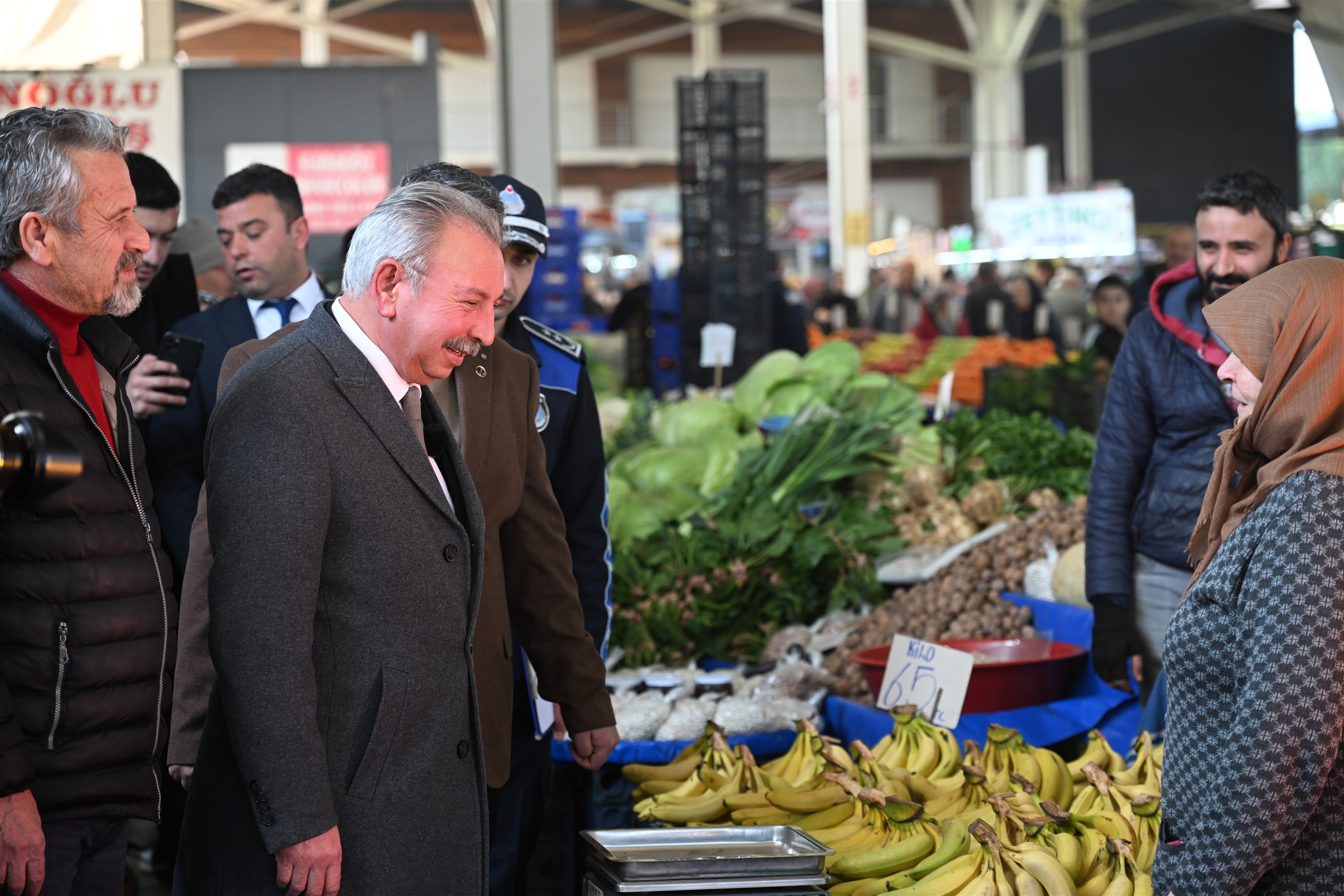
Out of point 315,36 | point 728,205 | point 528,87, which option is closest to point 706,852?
point 728,205

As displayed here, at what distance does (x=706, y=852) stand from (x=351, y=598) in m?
0.79

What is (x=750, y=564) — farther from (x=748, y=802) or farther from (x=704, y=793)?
(x=748, y=802)

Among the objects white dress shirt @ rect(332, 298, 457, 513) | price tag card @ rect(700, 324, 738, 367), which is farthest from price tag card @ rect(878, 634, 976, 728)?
price tag card @ rect(700, 324, 738, 367)

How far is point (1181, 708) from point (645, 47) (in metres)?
26.4

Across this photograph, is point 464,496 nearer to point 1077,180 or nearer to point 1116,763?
point 1116,763

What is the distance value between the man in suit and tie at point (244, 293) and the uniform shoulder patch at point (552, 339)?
20.0 inches

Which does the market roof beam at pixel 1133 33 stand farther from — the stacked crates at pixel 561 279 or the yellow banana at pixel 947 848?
the yellow banana at pixel 947 848

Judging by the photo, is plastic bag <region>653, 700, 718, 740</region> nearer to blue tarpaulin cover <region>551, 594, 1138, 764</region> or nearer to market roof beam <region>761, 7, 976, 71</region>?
blue tarpaulin cover <region>551, 594, 1138, 764</region>

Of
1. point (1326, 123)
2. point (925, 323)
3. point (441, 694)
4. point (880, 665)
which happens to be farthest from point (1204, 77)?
point (441, 694)

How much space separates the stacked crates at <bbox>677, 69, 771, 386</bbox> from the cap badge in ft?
16.9

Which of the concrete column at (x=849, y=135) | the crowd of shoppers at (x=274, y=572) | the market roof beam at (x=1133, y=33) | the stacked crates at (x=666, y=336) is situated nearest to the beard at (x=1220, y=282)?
the crowd of shoppers at (x=274, y=572)

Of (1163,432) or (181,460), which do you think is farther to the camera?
(1163,432)

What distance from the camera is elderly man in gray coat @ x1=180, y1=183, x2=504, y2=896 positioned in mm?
1533

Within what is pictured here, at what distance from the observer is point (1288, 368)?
1.70 metres
